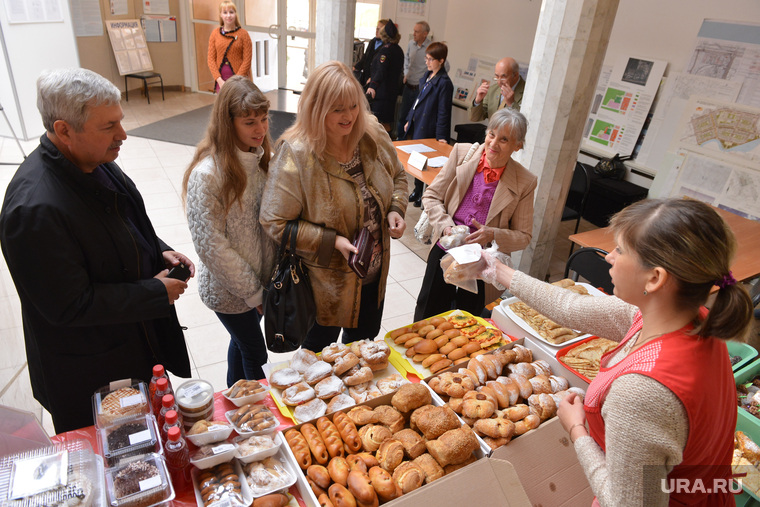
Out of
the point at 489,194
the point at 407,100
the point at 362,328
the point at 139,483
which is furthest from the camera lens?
the point at 407,100

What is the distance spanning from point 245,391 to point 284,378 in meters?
0.15

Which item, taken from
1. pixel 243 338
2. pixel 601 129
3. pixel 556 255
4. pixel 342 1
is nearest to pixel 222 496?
pixel 243 338

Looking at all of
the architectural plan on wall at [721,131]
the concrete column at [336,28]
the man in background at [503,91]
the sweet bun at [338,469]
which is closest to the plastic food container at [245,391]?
the sweet bun at [338,469]

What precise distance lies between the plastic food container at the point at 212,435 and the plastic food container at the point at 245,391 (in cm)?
20

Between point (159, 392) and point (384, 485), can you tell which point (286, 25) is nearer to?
point (159, 392)

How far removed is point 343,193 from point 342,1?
4.10 m

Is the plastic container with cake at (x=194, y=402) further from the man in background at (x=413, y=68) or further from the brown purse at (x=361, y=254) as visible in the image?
the man in background at (x=413, y=68)

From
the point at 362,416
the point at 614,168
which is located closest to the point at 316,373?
the point at 362,416

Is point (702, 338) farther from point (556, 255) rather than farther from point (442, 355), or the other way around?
point (556, 255)

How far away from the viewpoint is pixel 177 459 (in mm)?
1276

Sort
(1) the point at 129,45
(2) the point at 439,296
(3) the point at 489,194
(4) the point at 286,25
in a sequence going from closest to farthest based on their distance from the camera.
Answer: (3) the point at 489,194 < (2) the point at 439,296 < (1) the point at 129,45 < (4) the point at 286,25

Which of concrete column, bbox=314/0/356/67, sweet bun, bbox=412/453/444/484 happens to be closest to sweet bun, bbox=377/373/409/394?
sweet bun, bbox=412/453/444/484

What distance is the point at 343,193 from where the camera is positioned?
2.04m

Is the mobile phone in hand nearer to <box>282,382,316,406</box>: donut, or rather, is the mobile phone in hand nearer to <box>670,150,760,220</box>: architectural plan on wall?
<box>282,382,316,406</box>: donut
